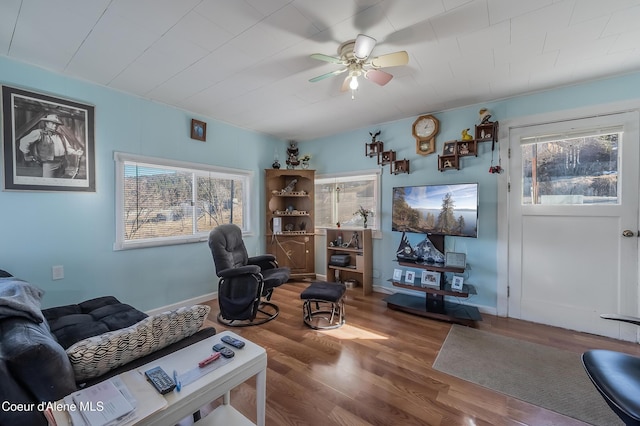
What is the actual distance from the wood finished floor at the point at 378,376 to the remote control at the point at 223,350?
72 centimetres

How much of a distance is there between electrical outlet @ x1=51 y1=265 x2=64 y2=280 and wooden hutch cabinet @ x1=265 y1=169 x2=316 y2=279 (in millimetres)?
2460

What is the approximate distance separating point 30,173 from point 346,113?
10.7 ft

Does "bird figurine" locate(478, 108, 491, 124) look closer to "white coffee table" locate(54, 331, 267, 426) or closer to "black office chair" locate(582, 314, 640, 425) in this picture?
"black office chair" locate(582, 314, 640, 425)

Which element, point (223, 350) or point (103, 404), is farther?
point (223, 350)

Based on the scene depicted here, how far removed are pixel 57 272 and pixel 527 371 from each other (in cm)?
410

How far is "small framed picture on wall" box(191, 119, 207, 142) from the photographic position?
3270mm

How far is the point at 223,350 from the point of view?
3.78ft

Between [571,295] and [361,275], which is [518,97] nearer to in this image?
[571,295]

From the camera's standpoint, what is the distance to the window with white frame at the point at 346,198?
154 inches

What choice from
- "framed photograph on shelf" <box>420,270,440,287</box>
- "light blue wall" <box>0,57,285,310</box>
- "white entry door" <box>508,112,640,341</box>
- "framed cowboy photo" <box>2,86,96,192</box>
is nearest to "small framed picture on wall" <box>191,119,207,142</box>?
"light blue wall" <box>0,57,285,310</box>

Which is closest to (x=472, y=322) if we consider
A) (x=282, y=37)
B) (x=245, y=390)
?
(x=245, y=390)

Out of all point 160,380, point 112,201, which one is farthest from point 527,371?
point 112,201

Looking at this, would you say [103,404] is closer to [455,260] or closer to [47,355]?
[47,355]

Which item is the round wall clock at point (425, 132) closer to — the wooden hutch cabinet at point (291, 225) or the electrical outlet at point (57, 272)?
the wooden hutch cabinet at point (291, 225)
